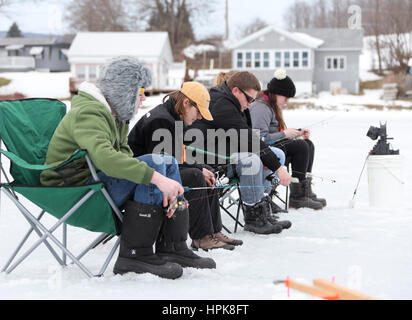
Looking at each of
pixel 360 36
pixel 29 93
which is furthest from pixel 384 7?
pixel 29 93

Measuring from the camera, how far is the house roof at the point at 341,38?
34.7 meters

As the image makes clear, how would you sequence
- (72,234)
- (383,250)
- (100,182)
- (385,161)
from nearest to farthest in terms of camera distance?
1. (100,182)
2. (383,250)
3. (72,234)
4. (385,161)

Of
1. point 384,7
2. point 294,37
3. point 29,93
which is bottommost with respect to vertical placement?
point 29,93

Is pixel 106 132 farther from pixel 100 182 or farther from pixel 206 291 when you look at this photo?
pixel 206 291

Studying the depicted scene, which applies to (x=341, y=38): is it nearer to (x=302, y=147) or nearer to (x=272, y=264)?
(x=302, y=147)

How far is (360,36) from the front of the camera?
116 feet

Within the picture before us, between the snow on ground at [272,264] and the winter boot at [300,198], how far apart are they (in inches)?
3.9

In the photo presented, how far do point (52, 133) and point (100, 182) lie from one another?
1.85ft

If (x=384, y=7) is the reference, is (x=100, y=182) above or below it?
below

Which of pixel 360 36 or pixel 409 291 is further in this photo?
pixel 360 36

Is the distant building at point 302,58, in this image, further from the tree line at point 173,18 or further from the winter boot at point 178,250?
the winter boot at point 178,250

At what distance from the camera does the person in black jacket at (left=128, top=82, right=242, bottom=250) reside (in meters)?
3.20

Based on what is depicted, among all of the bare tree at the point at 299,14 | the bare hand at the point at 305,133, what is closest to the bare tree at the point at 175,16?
the bare tree at the point at 299,14

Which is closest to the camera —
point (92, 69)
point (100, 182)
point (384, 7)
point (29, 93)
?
point (100, 182)
